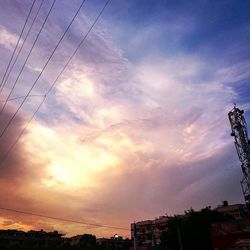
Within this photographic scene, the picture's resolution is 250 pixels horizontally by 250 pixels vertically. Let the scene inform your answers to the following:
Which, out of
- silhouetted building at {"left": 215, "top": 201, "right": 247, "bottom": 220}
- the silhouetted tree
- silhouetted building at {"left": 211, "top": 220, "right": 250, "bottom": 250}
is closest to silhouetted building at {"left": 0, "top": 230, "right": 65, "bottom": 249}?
silhouetted building at {"left": 215, "top": 201, "right": 247, "bottom": 220}

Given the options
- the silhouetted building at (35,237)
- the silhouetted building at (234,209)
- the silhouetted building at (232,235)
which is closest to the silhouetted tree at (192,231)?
the silhouetted building at (232,235)

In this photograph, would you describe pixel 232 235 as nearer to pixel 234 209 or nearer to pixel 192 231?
pixel 192 231

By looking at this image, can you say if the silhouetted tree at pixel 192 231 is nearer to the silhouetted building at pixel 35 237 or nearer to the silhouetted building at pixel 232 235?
the silhouetted building at pixel 232 235

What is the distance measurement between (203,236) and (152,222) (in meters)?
77.5

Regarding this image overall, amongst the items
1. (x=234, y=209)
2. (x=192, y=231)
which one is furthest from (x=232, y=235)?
(x=234, y=209)

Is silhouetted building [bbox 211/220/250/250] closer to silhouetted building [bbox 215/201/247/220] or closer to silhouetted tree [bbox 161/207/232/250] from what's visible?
silhouetted tree [bbox 161/207/232/250]

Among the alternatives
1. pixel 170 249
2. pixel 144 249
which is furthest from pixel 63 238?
pixel 170 249

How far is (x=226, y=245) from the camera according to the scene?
48.0 m

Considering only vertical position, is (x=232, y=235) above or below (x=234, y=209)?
below

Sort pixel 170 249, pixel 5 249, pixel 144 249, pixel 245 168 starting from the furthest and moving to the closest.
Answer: pixel 5 249, pixel 144 249, pixel 170 249, pixel 245 168

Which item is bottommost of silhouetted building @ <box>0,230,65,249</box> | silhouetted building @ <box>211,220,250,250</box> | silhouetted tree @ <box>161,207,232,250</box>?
silhouetted building @ <box>211,220,250,250</box>

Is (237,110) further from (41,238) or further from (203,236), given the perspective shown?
(41,238)

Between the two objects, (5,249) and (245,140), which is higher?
(245,140)

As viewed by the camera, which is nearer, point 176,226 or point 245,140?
point 245,140
